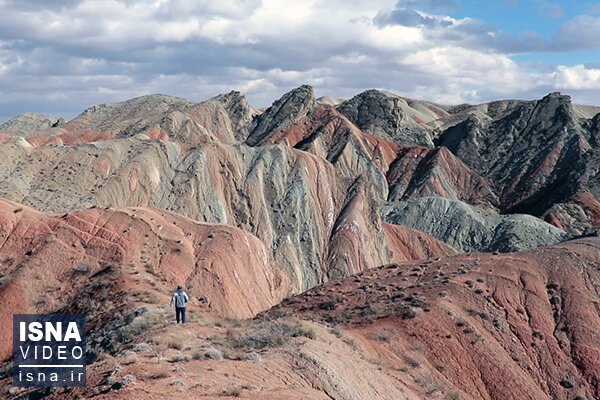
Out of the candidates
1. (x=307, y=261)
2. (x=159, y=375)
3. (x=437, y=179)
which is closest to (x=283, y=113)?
(x=437, y=179)

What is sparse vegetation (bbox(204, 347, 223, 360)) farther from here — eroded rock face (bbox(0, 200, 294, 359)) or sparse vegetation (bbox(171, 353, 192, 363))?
eroded rock face (bbox(0, 200, 294, 359))

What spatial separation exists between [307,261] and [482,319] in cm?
4168

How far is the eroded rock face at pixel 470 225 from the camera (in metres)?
77.5

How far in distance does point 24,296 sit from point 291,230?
138 ft

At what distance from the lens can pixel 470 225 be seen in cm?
8425

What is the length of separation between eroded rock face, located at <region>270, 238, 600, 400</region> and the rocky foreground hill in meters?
0.11

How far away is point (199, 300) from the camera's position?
127ft

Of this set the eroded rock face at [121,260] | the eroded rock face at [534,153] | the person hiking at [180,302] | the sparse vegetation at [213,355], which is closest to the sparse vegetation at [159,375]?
the sparse vegetation at [213,355]

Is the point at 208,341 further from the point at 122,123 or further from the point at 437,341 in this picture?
the point at 122,123

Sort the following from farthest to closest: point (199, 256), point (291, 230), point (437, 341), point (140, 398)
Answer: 1. point (291, 230)
2. point (199, 256)
3. point (437, 341)
4. point (140, 398)

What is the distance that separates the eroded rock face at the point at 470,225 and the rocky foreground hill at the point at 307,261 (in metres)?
0.31

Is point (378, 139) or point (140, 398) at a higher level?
point (378, 139)

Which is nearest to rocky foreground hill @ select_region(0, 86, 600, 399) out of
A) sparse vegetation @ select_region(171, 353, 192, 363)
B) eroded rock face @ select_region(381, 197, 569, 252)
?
sparse vegetation @ select_region(171, 353, 192, 363)

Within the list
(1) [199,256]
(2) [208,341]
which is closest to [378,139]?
(1) [199,256]
